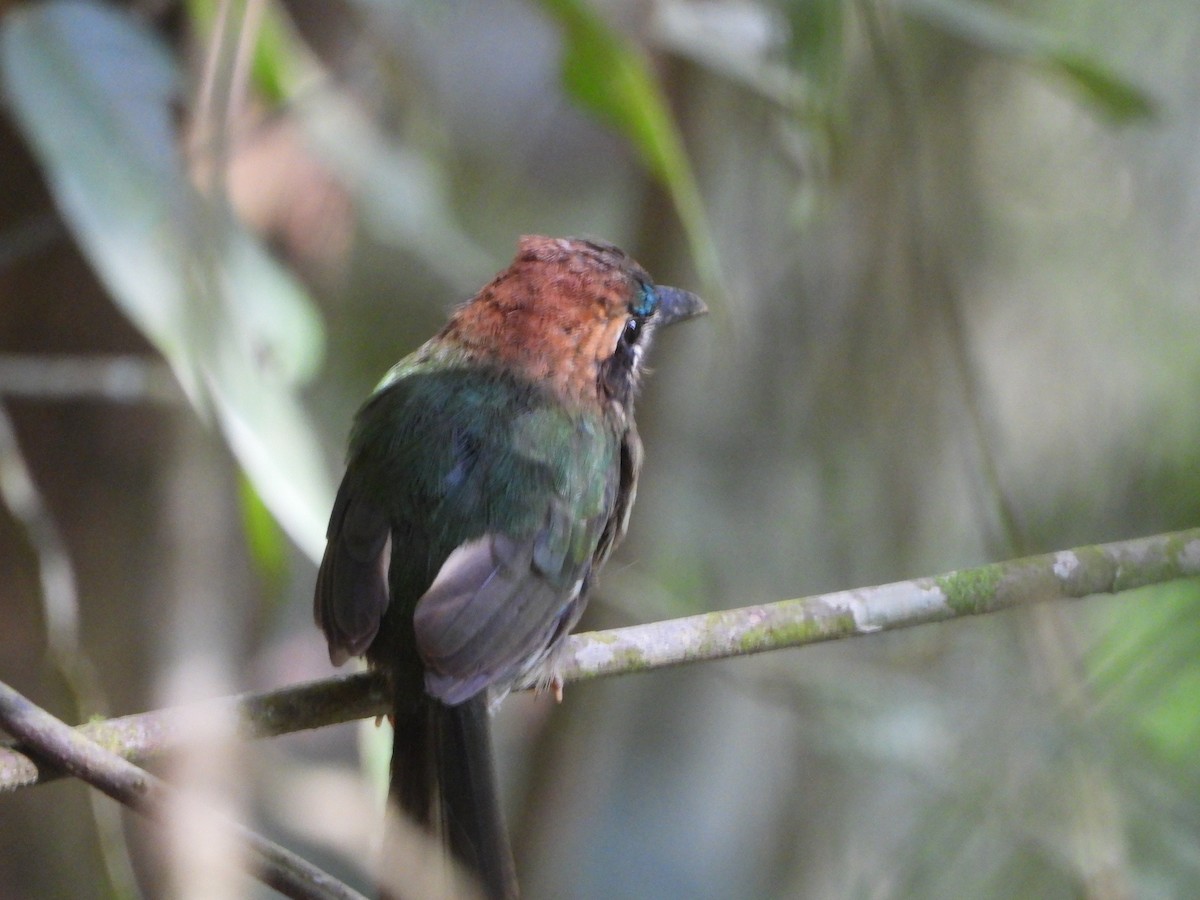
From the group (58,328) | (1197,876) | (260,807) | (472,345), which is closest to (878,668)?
(1197,876)

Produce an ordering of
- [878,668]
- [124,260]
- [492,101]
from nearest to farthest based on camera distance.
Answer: [124,260] → [878,668] → [492,101]

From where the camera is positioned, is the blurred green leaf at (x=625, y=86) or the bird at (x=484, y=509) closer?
the bird at (x=484, y=509)

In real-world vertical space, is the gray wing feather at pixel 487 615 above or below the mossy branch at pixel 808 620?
above

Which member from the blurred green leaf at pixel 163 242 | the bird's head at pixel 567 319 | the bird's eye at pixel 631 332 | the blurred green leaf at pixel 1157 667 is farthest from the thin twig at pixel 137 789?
the blurred green leaf at pixel 1157 667

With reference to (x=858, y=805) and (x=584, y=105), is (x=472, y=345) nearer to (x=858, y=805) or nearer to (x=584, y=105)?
(x=584, y=105)

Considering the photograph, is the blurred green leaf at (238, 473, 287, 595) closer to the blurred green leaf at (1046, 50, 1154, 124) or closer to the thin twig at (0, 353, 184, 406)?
the thin twig at (0, 353, 184, 406)

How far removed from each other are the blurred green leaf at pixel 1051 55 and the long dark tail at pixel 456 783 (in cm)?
179

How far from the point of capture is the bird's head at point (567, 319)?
98.6 inches

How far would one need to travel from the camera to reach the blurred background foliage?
2.56m

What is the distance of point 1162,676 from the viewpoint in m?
2.95

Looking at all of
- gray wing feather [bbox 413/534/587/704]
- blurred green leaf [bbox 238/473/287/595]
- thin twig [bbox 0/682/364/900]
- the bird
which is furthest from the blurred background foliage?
thin twig [bbox 0/682/364/900]

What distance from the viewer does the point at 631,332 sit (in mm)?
2678

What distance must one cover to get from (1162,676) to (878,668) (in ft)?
4.35

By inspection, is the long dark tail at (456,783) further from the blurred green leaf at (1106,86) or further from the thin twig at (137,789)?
the blurred green leaf at (1106,86)
